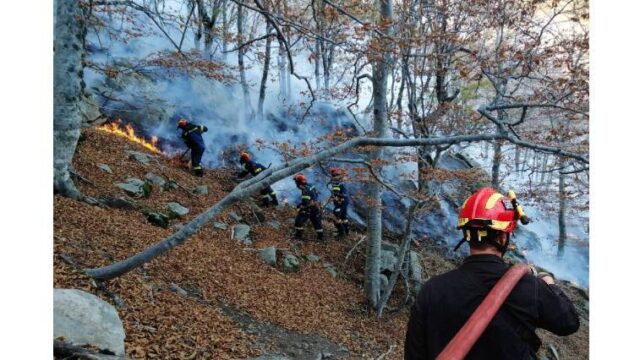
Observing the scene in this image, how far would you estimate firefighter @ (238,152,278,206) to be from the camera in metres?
10.0

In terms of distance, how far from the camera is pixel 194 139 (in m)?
9.45

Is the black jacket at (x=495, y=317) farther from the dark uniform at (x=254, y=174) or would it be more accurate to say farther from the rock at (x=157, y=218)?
the dark uniform at (x=254, y=174)

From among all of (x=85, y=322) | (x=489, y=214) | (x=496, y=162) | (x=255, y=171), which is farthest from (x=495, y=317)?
(x=496, y=162)

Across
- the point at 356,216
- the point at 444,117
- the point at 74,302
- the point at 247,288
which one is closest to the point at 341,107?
the point at 356,216

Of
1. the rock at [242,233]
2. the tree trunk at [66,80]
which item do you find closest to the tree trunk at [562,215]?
the rock at [242,233]

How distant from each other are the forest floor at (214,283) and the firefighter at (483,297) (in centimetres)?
230

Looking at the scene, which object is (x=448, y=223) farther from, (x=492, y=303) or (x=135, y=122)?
(x=492, y=303)

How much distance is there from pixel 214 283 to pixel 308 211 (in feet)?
13.5

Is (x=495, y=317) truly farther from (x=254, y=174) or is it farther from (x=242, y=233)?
(x=254, y=174)

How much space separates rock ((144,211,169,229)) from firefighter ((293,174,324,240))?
10.6 feet

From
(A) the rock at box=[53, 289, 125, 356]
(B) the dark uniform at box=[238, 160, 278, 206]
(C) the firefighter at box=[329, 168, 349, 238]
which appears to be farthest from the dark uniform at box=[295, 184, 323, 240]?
(A) the rock at box=[53, 289, 125, 356]

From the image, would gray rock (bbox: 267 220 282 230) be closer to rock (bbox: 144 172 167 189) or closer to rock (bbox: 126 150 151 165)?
rock (bbox: 144 172 167 189)

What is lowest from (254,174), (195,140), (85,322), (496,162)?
(85,322)
